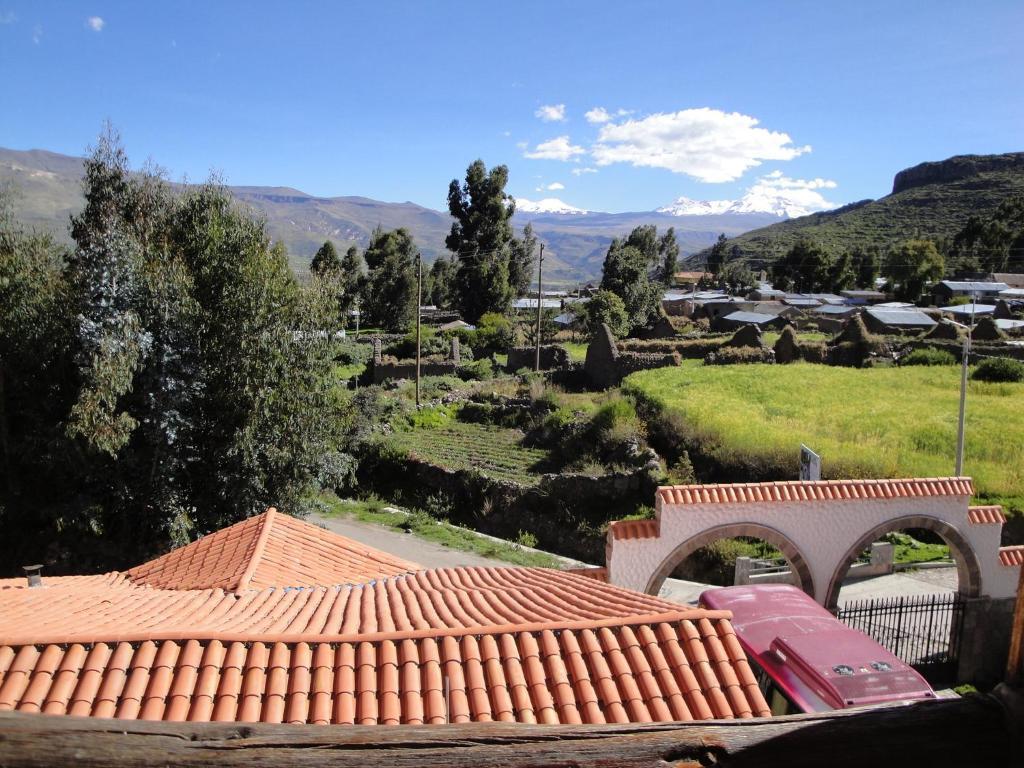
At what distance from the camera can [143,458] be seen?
14.8 m

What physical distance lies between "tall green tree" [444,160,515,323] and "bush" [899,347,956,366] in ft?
105

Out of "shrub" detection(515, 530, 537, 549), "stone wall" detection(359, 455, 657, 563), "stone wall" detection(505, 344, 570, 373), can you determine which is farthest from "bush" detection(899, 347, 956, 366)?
"shrub" detection(515, 530, 537, 549)

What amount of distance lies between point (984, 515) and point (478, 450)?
1474cm

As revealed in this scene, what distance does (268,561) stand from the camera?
28.8ft

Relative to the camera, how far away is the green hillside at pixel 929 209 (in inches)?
→ 3617

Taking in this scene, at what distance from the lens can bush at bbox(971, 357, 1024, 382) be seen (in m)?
25.8

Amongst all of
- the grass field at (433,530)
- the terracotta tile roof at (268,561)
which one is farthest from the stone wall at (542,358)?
the terracotta tile roof at (268,561)

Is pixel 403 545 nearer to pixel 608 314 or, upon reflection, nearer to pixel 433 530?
pixel 433 530

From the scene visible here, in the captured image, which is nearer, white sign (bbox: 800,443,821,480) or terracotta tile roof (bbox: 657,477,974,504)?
terracotta tile roof (bbox: 657,477,974,504)

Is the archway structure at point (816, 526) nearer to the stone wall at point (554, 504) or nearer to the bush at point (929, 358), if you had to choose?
the stone wall at point (554, 504)

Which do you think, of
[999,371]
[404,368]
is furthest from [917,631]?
[404,368]

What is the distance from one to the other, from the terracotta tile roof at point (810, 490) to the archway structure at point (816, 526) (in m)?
0.02

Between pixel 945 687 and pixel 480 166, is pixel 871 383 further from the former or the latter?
pixel 480 166

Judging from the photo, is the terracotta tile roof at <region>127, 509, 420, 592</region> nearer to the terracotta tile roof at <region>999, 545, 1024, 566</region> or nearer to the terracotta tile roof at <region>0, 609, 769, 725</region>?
the terracotta tile roof at <region>0, 609, 769, 725</region>
